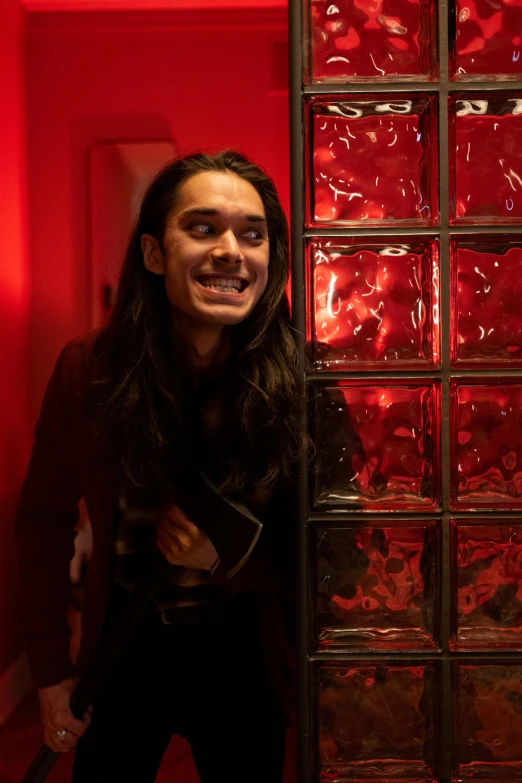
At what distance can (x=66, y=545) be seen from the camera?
1.17 m

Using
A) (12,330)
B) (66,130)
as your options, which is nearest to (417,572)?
(12,330)

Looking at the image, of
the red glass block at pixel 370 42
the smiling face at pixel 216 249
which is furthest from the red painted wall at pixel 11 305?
the red glass block at pixel 370 42

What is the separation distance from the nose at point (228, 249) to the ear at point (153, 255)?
12 cm

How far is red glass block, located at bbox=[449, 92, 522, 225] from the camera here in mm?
1022

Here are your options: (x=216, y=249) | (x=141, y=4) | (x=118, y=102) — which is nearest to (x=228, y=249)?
(x=216, y=249)

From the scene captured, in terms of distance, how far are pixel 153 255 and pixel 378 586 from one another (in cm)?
62

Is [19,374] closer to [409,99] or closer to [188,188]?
[188,188]

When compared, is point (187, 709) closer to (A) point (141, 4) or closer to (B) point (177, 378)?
(B) point (177, 378)

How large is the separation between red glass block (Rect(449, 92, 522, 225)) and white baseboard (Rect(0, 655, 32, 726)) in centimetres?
197

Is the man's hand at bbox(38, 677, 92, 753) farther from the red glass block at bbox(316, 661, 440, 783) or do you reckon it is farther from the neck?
the neck

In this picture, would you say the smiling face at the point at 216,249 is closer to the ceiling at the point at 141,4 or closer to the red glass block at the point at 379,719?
the red glass block at the point at 379,719

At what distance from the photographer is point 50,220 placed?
2510 millimetres

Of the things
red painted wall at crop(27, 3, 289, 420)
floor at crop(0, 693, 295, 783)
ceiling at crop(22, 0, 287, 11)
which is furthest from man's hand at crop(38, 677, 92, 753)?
ceiling at crop(22, 0, 287, 11)

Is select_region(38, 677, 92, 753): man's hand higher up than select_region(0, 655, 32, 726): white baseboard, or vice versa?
select_region(38, 677, 92, 753): man's hand
